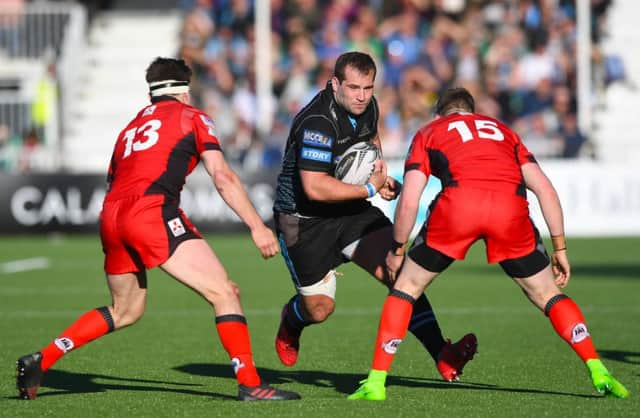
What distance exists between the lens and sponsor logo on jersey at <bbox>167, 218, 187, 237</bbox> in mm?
7422

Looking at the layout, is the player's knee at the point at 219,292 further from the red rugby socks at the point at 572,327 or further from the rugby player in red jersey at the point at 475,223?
the red rugby socks at the point at 572,327

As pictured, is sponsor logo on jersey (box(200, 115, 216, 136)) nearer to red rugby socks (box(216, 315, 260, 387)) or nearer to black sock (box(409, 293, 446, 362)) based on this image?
red rugby socks (box(216, 315, 260, 387))

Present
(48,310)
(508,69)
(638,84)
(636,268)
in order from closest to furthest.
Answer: (48,310), (636,268), (508,69), (638,84)

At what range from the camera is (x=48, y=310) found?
13.2 m

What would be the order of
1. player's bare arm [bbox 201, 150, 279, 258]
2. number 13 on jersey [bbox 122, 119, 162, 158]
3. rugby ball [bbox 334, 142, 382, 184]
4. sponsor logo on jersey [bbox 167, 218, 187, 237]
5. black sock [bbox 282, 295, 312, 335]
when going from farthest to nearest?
black sock [bbox 282, 295, 312, 335], rugby ball [bbox 334, 142, 382, 184], number 13 on jersey [bbox 122, 119, 162, 158], sponsor logo on jersey [bbox 167, 218, 187, 237], player's bare arm [bbox 201, 150, 279, 258]

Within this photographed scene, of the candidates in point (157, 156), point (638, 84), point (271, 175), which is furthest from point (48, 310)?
point (638, 84)

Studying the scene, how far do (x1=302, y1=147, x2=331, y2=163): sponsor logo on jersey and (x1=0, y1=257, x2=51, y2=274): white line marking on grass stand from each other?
1049 cm

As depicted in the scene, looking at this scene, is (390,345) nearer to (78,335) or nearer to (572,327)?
(572,327)

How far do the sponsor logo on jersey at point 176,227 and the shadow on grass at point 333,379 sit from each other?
4.77ft

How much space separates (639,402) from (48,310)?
24.6ft

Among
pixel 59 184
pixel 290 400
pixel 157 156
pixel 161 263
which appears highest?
pixel 157 156

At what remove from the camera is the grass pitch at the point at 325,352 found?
24.0ft

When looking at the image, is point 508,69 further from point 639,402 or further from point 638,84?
point 639,402

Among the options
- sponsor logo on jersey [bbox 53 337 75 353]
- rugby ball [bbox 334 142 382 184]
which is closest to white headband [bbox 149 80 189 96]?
rugby ball [bbox 334 142 382 184]
